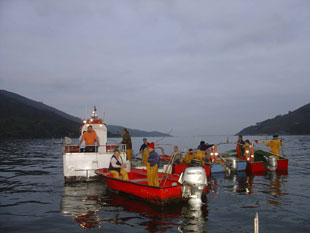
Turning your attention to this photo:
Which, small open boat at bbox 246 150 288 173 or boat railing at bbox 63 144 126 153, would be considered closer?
boat railing at bbox 63 144 126 153

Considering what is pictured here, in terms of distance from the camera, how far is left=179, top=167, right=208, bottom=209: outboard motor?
10.5 meters

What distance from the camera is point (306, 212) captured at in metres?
10.2

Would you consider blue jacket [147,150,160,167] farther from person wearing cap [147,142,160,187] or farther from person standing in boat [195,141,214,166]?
person standing in boat [195,141,214,166]

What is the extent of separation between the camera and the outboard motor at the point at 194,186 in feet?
34.5

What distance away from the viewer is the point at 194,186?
34.5 ft

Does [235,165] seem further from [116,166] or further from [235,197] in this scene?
[116,166]

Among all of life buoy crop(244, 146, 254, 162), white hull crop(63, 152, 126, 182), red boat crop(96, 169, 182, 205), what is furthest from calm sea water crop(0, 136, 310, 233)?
life buoy crop(244, 146, 254, 162)

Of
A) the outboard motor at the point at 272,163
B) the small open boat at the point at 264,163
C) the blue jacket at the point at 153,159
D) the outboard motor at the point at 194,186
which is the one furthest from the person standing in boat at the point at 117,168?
the outboard motor at the point at 272,163

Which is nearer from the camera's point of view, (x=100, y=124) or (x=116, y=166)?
(x=116, y=166)

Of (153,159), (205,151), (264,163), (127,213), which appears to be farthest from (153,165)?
(264,163)

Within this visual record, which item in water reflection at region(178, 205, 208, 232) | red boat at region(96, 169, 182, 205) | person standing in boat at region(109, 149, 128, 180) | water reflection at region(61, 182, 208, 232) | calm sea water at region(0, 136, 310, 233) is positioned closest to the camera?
water reflection at region(178, 205, 208, 232)

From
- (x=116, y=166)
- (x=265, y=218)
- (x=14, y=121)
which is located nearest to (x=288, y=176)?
(x=265, y=218)

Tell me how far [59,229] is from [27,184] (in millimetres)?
9613

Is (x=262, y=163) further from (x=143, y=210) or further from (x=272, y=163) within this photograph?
(x=143, y=210)
